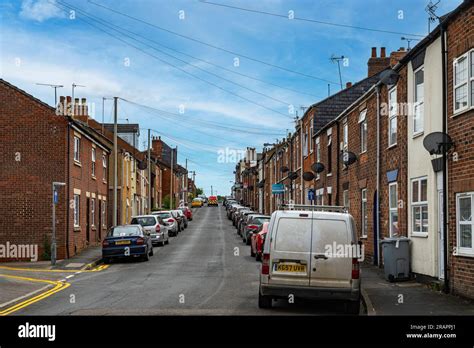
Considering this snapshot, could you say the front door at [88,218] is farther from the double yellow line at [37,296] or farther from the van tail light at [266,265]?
the van tail light at [266,265]

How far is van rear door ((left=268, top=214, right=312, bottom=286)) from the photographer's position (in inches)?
474

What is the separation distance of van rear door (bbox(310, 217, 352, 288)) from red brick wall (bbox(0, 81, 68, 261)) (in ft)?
54.7

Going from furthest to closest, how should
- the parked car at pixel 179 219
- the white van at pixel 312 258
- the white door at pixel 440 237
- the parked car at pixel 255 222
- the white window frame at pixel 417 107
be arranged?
1. the parked car at pixel 179 219
2. the parked car at pixel 255 222
3. the white window frame at pixel 417 107
4. the white door at pixel 440 237
5. the white van at pixel 312 258

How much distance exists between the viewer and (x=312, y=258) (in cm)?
1202

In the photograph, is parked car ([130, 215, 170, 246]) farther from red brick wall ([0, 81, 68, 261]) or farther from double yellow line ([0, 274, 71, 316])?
double yellow line ([0, 274, 71, 316])

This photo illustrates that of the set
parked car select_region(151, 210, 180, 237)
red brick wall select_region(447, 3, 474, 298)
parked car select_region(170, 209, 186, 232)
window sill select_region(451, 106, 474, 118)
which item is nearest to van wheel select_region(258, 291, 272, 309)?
red brick wall select_region(447, 3, 474, 298)

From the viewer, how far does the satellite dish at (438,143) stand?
47.0 feet

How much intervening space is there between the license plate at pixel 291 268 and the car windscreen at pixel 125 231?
13.8 metres

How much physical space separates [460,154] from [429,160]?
214 centimetres

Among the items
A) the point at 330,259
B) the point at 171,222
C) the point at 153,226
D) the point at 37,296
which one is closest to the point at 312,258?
the point at 330,259

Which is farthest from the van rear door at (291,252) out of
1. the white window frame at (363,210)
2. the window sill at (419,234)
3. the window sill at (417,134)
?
the white window frame at (363,210)

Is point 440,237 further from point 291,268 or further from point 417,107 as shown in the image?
point 291,268
